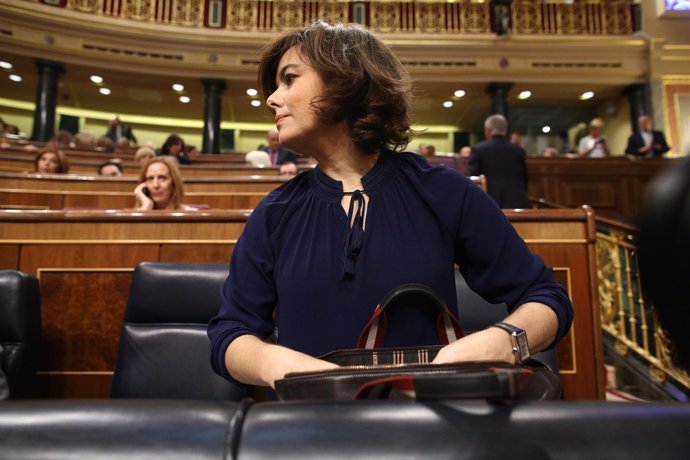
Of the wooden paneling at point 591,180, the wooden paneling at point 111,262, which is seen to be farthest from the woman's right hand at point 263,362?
the wooden paneling at point 591,180

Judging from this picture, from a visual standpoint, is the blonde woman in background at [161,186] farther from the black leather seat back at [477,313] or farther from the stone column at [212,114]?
the stone column at [212,114]

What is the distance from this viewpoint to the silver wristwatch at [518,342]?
55 centimetres

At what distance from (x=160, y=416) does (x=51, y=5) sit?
864cm

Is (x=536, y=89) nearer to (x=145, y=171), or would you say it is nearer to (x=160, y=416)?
(x=145, y=171)

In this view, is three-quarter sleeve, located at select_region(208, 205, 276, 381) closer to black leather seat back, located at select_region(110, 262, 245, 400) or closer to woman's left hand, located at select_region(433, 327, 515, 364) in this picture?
woman's left hand, located at select_region(433, 327, 515, 364)

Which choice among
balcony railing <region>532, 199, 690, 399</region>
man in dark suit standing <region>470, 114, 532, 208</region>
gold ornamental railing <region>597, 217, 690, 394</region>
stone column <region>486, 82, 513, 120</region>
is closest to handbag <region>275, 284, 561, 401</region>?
balcony railing <region>532, 199, 690, 399</region>

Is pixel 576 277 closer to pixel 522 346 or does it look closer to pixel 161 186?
pixel 522 346

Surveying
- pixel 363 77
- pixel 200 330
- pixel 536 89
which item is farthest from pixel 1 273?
pixel 536 89

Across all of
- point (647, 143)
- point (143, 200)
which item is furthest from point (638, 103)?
point (143, 200)

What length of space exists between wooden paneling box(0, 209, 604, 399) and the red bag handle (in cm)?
103

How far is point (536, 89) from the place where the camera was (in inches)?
322

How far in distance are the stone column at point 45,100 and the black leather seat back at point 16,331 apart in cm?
702

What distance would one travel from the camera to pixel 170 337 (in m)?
1.16

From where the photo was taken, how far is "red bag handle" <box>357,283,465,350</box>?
0.54 m
